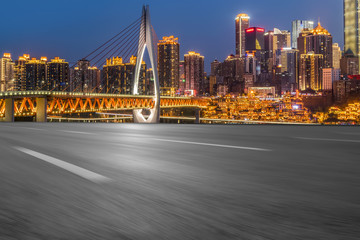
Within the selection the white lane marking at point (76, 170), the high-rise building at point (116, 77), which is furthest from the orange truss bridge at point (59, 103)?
the white lane marking at point (76, 170)

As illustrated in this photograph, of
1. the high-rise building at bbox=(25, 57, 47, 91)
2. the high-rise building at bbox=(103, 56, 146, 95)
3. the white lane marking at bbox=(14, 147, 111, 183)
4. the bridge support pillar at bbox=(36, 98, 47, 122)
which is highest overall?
the high-rise building at bbox=(25, 57, 47, 91)

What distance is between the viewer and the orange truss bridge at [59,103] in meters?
65.5

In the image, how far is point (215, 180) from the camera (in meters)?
3.51

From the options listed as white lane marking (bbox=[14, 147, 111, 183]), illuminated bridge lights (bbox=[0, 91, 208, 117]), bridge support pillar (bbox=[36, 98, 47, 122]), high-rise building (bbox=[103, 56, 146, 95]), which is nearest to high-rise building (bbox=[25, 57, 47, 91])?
high-rise building (bbox=[103, 56, 146, 95])

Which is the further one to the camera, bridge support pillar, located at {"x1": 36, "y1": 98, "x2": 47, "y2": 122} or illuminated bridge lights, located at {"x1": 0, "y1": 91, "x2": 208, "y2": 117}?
illuminated bridge lights, located at {"x1": 0, "y1": 91, "x2": 208, "y2": 117}

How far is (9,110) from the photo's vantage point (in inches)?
2512

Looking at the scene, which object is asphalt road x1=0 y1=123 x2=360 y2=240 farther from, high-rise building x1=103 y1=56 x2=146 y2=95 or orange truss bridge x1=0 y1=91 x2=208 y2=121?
high-rise building x1=103 y1=56 x2=146 y2=95

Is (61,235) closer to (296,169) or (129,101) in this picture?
(296,169)

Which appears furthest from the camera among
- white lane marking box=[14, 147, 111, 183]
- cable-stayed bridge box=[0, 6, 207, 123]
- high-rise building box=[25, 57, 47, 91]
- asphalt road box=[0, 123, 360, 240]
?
high-rise building box=[25, 57, 47, 91]

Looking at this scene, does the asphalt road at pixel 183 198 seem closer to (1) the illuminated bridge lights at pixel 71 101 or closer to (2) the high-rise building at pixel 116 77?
(1) the illuminated bridge lights at pixel 71 101

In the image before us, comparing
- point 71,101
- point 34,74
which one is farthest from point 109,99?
point 34,74

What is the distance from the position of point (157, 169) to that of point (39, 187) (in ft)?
4.23

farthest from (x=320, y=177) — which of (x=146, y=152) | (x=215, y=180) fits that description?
(x=146, y=152)

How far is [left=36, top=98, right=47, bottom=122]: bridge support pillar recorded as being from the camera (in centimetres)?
5834
